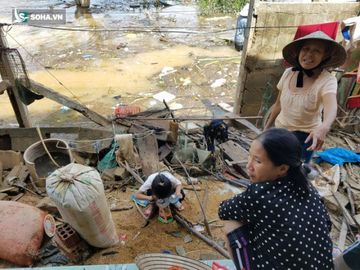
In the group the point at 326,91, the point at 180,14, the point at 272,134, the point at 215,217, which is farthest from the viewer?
the point at 180,14

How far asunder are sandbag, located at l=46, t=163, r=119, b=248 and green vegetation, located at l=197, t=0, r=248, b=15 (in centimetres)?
1658

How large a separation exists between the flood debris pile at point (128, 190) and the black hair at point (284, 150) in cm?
211

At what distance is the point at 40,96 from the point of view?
243 inches

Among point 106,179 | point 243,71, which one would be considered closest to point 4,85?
point 106,179

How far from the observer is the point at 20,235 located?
347 centimetres

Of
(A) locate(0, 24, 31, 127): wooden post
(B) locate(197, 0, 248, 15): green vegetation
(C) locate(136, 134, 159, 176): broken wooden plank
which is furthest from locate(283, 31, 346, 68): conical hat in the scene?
(B) locate(197, 0, 248, 15): green vegetation

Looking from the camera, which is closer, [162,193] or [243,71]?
[162,193]

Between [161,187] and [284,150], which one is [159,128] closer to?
[161,187]

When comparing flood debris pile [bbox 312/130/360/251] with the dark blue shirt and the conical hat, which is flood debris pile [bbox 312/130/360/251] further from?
the dark blue shirt

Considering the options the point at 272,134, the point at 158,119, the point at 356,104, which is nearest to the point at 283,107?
the point at 272,134

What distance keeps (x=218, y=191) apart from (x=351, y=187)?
2.16 m

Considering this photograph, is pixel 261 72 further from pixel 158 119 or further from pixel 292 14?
pixel 158 119

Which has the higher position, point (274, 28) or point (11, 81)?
point (274, 28)

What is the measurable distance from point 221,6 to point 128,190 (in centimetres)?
1598
